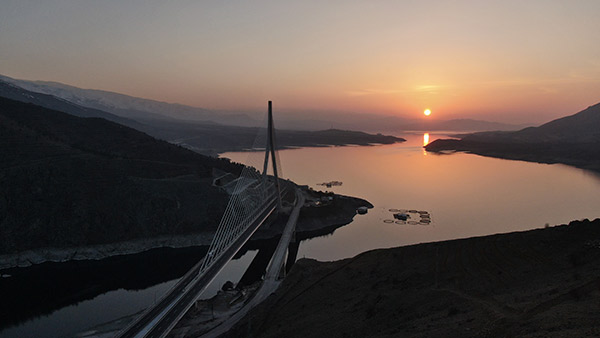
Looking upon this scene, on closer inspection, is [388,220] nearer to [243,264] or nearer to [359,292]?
[243,264]

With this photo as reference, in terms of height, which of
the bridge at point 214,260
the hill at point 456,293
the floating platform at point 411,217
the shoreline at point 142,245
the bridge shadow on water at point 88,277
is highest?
the hill at point 456,293

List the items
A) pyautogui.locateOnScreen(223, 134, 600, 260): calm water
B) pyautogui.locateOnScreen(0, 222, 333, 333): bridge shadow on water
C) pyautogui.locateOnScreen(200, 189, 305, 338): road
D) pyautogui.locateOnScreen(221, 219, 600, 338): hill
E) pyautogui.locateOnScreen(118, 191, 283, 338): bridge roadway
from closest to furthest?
1. pyautogui.locateOnScreen(221, 219, 600, 338): hill
2. pyautogui.locateOnScreen(118, 191, 283, 338): bridge roadway
3. pyautogui.locateOnScreen(200, 189, 305, 338): road
4. pyautogui.locateOnScreen(0, 222, 333, 333): bridge shadow on water
5. pyautogui.locateOnScreen(223, 134, 600, 260): calm water

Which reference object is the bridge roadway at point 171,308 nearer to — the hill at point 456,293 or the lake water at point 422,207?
the lake water at point 422,207

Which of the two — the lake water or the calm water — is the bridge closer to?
the lake water

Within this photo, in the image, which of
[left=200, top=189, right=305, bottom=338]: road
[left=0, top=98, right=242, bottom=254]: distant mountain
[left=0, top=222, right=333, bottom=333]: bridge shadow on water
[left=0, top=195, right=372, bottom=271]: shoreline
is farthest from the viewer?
[left=0, top=98, right=242, bottom=254]: distant mountain

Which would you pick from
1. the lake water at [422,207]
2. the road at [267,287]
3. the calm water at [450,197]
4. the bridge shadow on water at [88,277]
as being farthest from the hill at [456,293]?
the calm water at [450,197]

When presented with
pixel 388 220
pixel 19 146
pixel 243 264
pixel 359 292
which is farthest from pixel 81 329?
pixel 388 220

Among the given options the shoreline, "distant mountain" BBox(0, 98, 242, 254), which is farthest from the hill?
"distant mountain" BBox(0, 98, 242, 254)

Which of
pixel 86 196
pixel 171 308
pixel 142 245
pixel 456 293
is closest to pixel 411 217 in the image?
pixel 142 245
